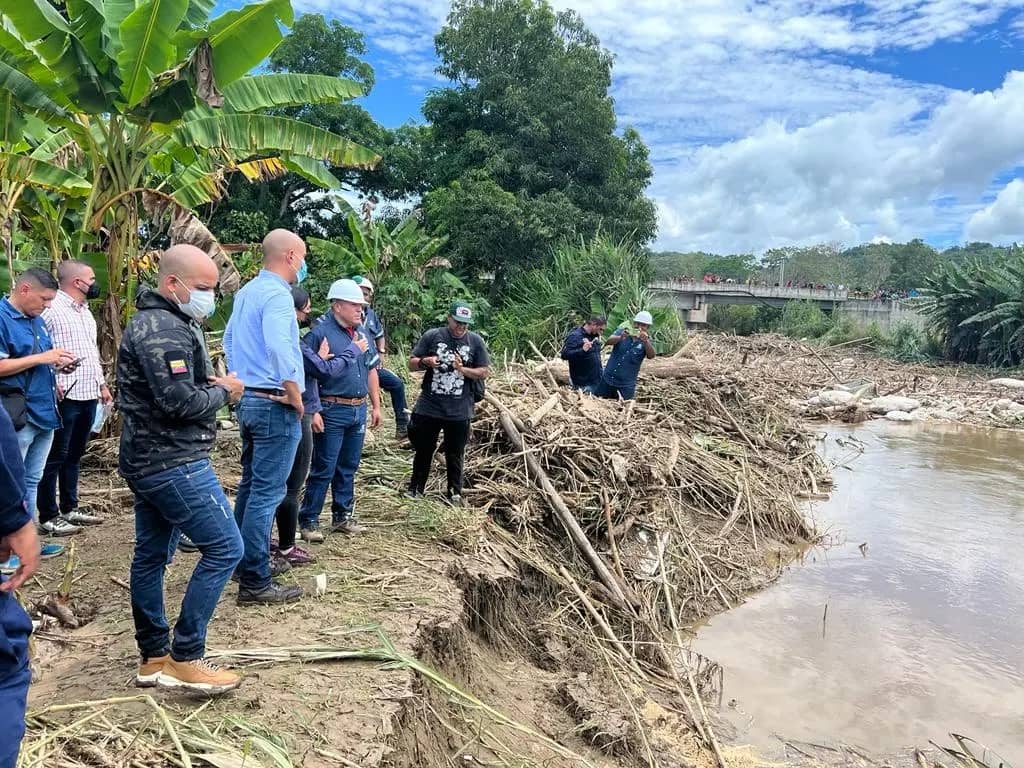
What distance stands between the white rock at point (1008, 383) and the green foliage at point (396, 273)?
50.8 feet

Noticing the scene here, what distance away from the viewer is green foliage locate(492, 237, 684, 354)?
1566 centimetres

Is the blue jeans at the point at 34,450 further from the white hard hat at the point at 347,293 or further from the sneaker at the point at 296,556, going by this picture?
the white hard hat at the point at 347,293

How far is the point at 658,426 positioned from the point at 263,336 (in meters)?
6.14

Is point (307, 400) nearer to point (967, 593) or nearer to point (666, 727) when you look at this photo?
point (666, 727)

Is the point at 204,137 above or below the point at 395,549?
above

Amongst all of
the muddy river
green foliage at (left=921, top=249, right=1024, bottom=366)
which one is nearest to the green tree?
the muddy river

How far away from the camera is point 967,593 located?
252 inches

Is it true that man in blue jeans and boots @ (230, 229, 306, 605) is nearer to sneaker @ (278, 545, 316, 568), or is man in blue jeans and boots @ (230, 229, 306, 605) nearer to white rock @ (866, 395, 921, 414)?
sneaker @ (278, 545, 316, 568)

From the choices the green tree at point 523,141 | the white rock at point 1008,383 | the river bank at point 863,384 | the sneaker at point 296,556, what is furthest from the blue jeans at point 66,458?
the white rock at point 1008,383

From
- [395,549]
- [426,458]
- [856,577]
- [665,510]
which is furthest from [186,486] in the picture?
[856,577]

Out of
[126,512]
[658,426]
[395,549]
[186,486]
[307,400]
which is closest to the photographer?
[186,486]

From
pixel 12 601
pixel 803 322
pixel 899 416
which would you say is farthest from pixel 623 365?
pixel 803 322

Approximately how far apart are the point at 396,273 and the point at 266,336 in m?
12.4

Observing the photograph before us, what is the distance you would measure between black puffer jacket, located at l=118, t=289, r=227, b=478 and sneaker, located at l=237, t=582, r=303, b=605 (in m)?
1.21
